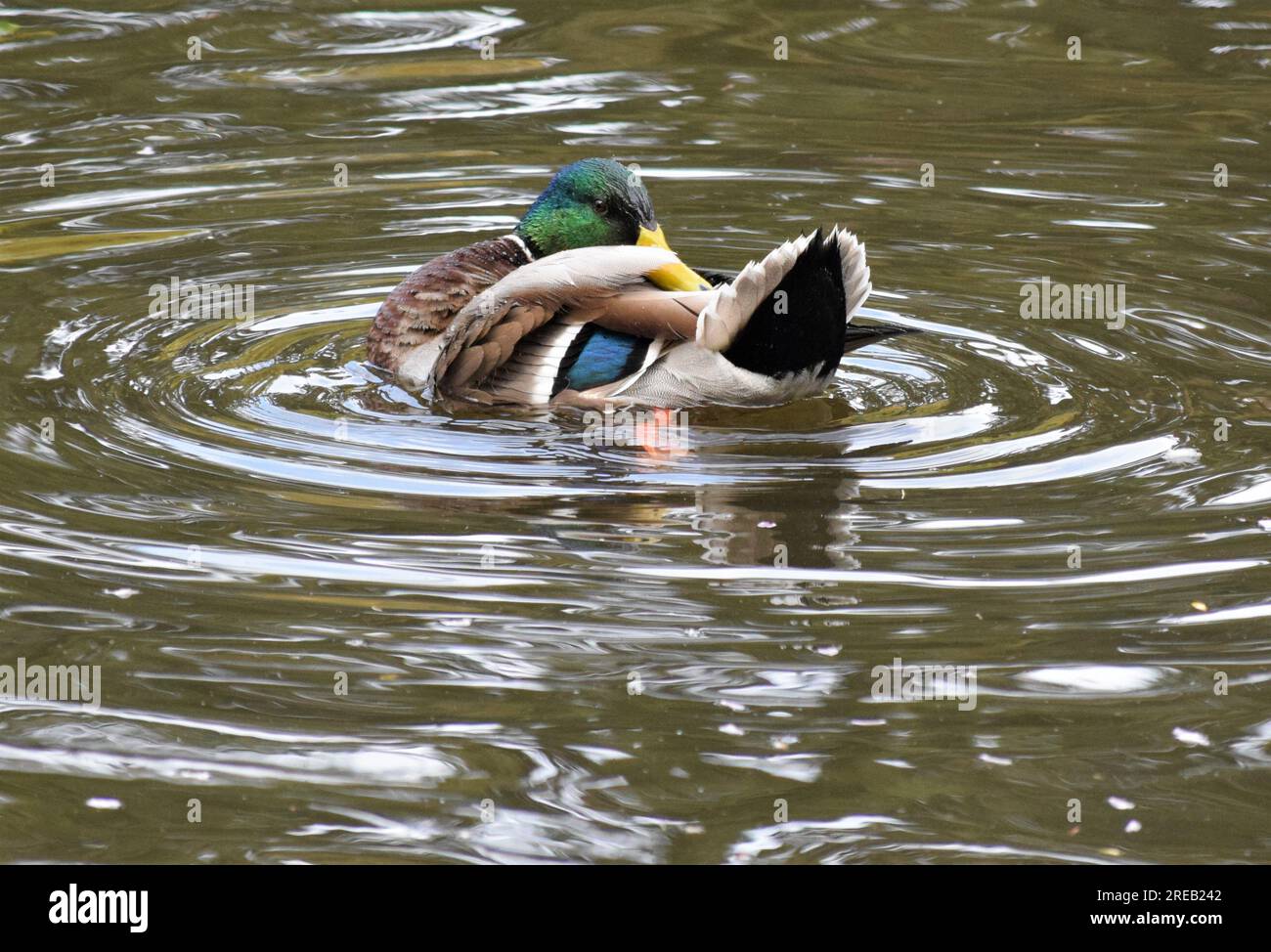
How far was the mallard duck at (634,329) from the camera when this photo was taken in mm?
6102

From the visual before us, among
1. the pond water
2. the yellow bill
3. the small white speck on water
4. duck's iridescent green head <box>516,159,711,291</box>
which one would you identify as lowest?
the small white speck on water

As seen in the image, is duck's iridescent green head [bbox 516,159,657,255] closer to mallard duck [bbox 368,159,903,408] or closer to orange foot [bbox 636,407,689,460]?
mallard duck [bbox 368,159,903,408]

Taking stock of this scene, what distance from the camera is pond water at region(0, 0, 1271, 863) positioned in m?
3.99

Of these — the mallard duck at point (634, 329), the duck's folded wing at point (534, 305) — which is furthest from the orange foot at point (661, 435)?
the duck's folded wing at point (534, 305)

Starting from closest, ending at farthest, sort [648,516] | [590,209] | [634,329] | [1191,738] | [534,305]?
1. [1191,738]
2. [648,516]
3. [634,329]
4. [534,305]
5. [590,209]

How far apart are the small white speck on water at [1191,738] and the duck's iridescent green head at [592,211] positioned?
143 inches

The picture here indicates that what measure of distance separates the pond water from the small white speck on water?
4 centimetres

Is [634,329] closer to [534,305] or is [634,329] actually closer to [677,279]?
[677,279]

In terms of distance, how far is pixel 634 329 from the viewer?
643 cm

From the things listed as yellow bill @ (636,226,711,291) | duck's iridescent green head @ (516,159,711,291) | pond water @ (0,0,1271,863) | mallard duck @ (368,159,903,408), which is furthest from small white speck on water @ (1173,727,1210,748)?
duck's iridescent green head @ (516,159,711,291)

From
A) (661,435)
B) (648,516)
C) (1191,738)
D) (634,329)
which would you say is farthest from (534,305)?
(1191,738)

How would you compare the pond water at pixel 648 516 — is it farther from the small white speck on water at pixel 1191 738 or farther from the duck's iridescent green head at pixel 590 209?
the duck's iridescent green head at pixel 590 209

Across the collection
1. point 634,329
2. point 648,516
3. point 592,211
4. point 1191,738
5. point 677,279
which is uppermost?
point 592,211

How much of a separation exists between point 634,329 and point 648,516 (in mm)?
1145
